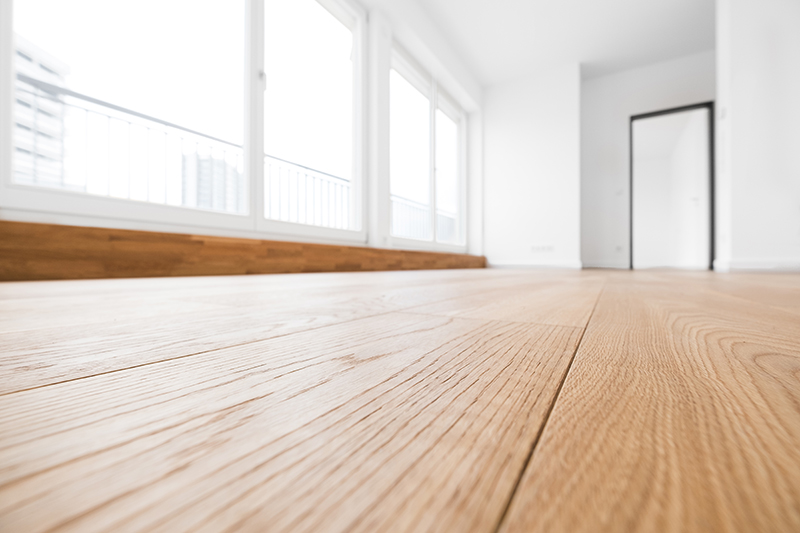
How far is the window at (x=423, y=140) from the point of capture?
3.42 m

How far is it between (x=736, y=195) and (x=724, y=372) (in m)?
3.00

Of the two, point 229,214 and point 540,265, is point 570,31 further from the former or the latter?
point 229,214

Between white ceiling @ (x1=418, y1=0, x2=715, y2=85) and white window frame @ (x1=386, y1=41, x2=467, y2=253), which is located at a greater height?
white ceiling @ (x1=418, y1=0, x2=715, y2=85)

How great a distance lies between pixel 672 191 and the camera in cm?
400

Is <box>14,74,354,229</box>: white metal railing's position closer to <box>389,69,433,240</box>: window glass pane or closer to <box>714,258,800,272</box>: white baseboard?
<box>389,69,433,240</box>: window glass pane

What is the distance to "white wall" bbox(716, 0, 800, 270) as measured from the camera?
7.40 feet

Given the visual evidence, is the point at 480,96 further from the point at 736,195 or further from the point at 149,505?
the point at 149,505

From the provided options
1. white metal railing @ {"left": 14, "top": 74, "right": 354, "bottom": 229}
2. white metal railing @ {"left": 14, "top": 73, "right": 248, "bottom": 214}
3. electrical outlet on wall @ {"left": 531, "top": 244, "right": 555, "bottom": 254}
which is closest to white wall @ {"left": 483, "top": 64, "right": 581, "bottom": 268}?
electrical outlet on wall @ {"left": 531, "top": 244, "right": 555, "bottom": 254}

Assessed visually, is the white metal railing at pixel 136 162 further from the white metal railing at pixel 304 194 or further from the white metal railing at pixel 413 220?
the white metal railing at pixel 413 220

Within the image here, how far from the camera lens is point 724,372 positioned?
0.18 m

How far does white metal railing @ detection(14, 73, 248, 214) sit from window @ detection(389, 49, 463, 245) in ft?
4.87

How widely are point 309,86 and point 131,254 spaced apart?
201 cm

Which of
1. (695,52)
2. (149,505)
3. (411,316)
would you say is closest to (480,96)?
(695,52)

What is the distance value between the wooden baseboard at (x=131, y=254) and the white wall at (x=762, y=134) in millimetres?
2656
